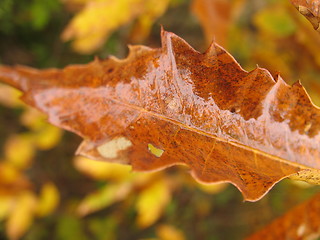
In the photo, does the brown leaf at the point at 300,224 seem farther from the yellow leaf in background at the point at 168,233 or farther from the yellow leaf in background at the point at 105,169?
the yellow leaf in background at the point at 168,233

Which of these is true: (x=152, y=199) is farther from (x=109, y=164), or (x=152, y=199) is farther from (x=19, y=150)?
(x=19, y=150)

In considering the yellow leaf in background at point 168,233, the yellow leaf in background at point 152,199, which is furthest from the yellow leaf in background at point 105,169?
the yellow leaf in background at point 168,233

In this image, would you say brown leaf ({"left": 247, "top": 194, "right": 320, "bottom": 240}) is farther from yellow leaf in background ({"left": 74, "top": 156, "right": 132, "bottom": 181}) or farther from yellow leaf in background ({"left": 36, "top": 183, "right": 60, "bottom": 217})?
yellow leaf in background ({"left": 36, "top": 183, "right": 60, "bottom": 217})

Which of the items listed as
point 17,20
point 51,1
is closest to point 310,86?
point 51,1

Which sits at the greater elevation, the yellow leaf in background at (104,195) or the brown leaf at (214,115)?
the brown leaf at (214,115)

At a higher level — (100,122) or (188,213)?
(100,122)

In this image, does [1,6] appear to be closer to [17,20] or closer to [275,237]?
[17,20]

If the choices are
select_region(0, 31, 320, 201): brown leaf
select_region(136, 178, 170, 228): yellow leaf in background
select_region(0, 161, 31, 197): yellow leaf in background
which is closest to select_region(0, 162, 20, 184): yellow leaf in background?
select_region(0, 161, 31, 197): yellow leaf in background
